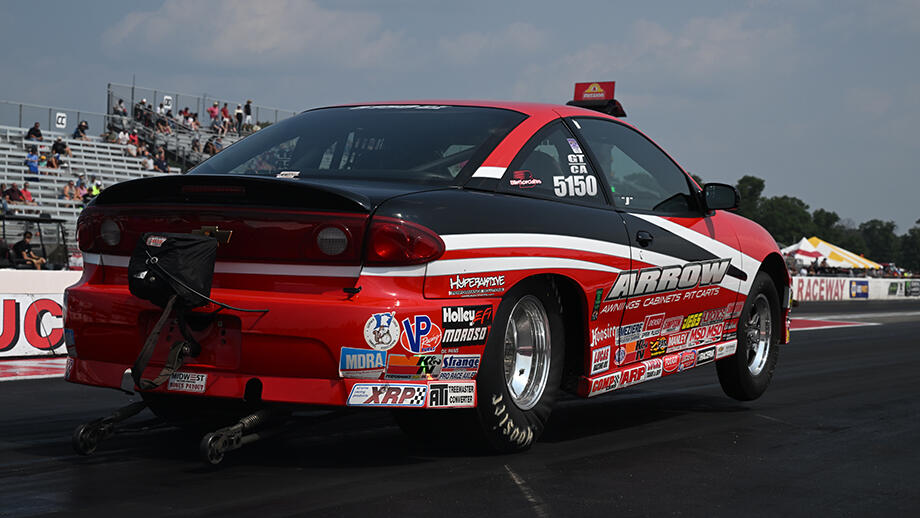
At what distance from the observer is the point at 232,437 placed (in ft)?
14.0

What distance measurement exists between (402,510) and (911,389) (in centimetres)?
560

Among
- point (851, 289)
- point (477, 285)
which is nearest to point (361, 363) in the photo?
point (477, 285)

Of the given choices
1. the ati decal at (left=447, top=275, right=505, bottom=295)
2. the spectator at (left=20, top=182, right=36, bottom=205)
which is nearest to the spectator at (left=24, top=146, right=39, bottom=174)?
the spectator at (left=20, top=182, right=36, bottom=205)

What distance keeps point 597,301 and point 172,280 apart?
203 cm

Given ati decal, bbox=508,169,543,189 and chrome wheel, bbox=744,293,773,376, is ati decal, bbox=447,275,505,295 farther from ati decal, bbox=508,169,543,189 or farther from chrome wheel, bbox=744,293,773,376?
chrome wheel, bbox=744,293,773,376

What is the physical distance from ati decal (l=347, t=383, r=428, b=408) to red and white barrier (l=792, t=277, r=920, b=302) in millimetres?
30025

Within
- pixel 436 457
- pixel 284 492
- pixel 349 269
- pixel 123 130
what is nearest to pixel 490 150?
pixel 349 269

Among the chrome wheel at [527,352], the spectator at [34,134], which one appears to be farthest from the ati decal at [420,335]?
the spectator at [34,134]

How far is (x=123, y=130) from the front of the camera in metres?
30.8

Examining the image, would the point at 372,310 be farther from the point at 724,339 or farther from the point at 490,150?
the point at 724,339

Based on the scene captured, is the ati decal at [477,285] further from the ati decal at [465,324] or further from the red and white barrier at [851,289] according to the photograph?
the red and white barrier at [851,289]

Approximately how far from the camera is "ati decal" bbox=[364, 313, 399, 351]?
4.09m

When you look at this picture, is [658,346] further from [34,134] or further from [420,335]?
[34,134]

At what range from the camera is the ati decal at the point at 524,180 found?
4914 mm
